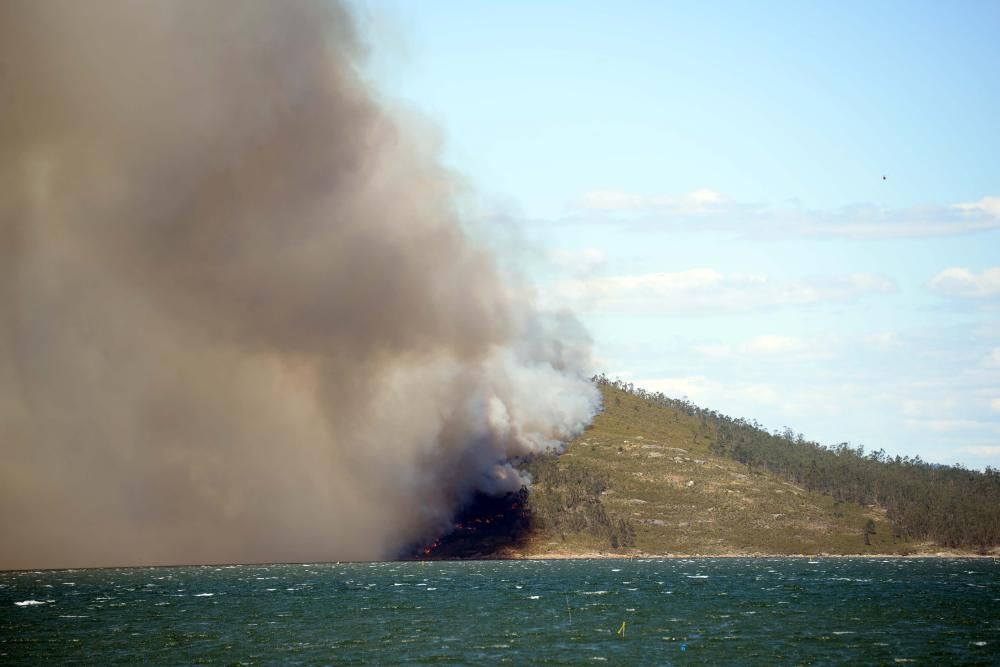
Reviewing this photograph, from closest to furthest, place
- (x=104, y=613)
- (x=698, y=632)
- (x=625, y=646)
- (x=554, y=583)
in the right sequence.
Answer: (x=625, y=646) → (x=698, y=632) → (x=104, y=613) → (x=554, y=583)

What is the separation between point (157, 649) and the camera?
100 m

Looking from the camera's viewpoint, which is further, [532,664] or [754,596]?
[754,596]

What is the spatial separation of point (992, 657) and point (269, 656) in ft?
194

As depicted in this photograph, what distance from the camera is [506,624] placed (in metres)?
120

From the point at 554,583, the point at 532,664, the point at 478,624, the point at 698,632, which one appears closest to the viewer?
the point at 532,664

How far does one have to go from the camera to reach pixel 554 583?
194m

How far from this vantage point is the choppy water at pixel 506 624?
311ft

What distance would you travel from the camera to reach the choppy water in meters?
94.8

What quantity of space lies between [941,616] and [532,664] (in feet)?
195

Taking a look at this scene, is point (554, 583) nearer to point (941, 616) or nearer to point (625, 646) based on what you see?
point (941, 616)

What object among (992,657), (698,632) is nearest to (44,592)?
(698,632)

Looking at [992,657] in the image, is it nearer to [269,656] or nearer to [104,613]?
[269,656]

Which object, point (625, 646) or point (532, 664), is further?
point (625, 646)

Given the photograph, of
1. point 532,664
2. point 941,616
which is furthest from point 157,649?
point 941,616
